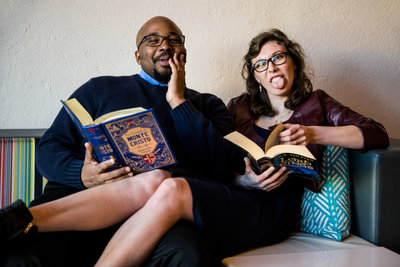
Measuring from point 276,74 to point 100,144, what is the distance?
973mm

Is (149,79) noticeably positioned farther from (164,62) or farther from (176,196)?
(176,196)

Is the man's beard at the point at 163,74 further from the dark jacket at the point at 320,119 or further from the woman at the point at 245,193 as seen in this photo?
the dark jacket at the point at 320,119

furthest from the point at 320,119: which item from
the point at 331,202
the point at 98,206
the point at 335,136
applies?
the point at 98,206

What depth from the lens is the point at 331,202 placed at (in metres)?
1.46

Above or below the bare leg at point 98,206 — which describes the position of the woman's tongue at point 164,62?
above

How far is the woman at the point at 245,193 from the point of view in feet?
3.66

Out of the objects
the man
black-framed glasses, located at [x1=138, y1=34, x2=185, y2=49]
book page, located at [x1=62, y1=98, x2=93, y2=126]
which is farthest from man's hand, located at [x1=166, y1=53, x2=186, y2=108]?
book page, located at [x1=62, y1=98, x2=93, y2=126]

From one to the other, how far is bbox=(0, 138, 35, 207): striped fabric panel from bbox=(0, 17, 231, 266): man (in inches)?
7.6

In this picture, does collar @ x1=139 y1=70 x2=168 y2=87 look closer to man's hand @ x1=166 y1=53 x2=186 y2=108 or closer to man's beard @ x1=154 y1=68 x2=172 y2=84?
man's beard @ x1=154 y1=68 x2=172 y2=84

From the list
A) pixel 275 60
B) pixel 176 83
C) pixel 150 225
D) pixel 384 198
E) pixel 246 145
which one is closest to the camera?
pixel 150 225

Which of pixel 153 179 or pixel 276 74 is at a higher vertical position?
pixel 276 74

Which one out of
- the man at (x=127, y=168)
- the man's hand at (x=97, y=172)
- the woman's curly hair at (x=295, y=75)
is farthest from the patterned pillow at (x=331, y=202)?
the man's hand at (x=97, y=172)

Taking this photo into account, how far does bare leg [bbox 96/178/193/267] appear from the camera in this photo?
3.42 feet

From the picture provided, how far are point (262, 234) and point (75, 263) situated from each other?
665 mm
